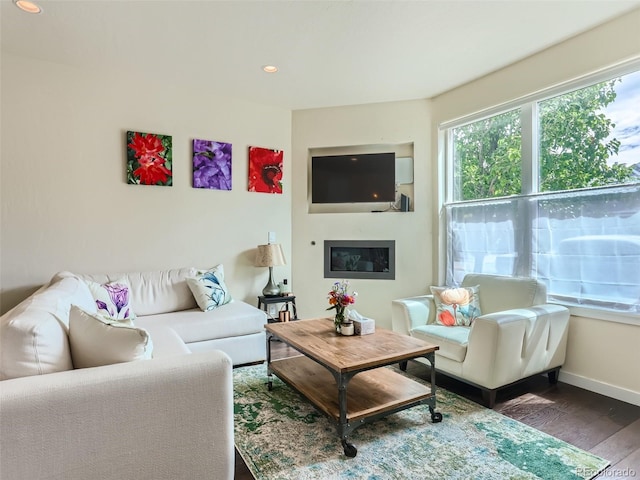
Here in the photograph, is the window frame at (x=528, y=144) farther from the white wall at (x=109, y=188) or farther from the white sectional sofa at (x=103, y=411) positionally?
the white sectional sofa at (x=103, y=411)

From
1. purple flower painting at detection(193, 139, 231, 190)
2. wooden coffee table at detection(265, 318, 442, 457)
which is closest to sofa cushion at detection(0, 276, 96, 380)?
wooden coffee table at detection(265, 318, 442, 457)

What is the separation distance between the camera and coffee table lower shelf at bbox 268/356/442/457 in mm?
1838

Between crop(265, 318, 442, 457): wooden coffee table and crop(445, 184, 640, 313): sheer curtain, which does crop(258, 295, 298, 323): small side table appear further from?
crop(445, 184, 640, 313): sheer curtain

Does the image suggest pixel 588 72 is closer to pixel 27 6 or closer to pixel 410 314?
pixel 410 314

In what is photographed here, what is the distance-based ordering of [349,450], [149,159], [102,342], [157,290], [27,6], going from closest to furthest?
[102,342] < [349,450] < [27,6] < [157,290] < [149,159]

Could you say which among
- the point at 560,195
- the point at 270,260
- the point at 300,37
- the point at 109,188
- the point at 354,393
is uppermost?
the point at 300,37

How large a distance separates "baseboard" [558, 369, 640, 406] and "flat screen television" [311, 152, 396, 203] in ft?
7.81

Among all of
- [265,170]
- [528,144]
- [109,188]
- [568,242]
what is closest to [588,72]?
[528,144]

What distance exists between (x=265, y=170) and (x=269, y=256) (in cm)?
110

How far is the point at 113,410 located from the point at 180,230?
2.68 m

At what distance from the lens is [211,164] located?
3.88m

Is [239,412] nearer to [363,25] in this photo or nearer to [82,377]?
[82,377]

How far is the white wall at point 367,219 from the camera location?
4.05 meters

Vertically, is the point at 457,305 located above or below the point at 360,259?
below
